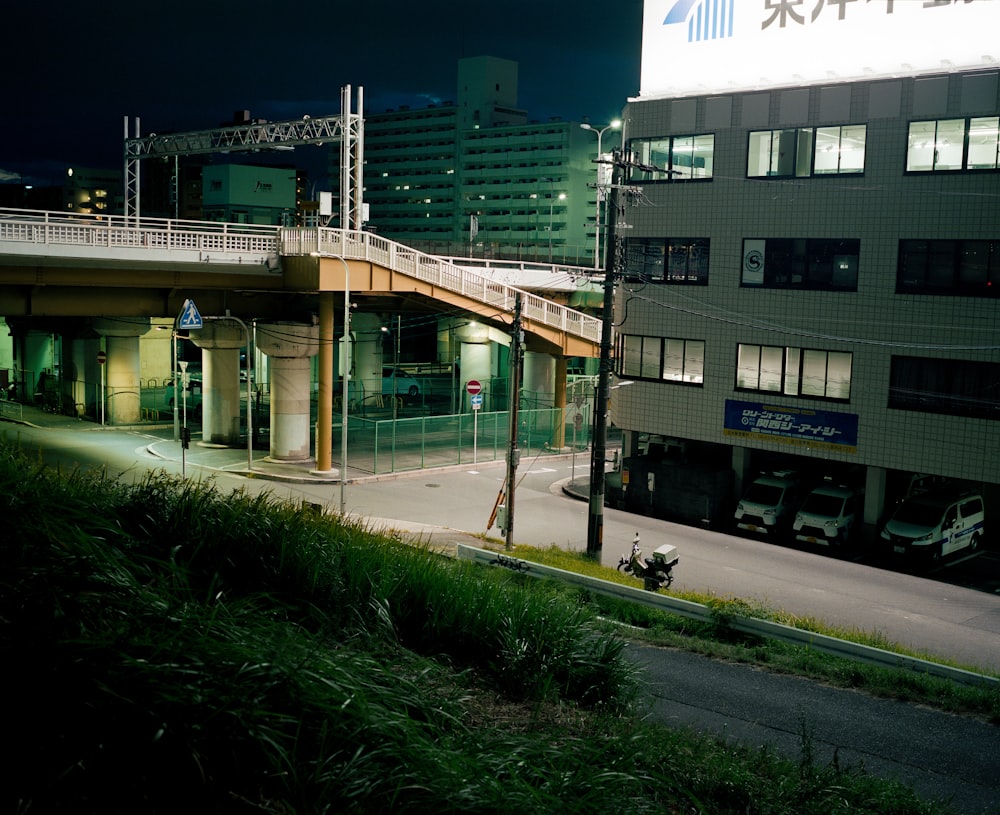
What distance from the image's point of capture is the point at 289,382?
128 ft

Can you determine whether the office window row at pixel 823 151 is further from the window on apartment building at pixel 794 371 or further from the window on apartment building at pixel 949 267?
the window on apartment building at pixel 794 371

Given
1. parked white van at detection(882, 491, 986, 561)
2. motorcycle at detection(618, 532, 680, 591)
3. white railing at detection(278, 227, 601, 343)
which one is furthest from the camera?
white railing at detection(278, 227, 601, 343)

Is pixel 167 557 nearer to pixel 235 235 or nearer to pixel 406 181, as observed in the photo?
pixel 235 235

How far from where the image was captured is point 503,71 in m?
178

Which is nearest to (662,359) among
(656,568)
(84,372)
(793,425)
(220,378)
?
(793,425)

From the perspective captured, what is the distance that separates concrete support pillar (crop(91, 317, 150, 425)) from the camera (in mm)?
47062

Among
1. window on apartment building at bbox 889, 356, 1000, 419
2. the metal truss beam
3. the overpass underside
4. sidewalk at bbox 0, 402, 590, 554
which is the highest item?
the metal truss beam

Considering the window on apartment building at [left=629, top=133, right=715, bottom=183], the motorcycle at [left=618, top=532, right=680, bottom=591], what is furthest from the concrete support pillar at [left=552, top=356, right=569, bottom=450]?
the motorcycle at [left=618, top=532, right=680, bottom=591]

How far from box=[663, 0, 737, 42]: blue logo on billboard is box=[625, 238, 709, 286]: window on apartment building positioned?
7.21 metres

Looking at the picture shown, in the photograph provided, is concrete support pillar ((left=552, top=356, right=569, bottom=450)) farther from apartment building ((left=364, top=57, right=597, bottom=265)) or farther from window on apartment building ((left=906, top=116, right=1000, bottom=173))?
apartment building ((left=364, top=57, right=597, bottom=265))

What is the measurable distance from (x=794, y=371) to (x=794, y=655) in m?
19.7

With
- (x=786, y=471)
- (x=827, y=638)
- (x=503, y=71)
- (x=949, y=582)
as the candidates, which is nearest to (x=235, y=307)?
(x=786, y=471)

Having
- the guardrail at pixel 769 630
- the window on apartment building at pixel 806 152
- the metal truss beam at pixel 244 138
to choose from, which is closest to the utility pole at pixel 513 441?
the guardrail at pixel 769 630

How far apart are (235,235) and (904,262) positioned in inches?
871
